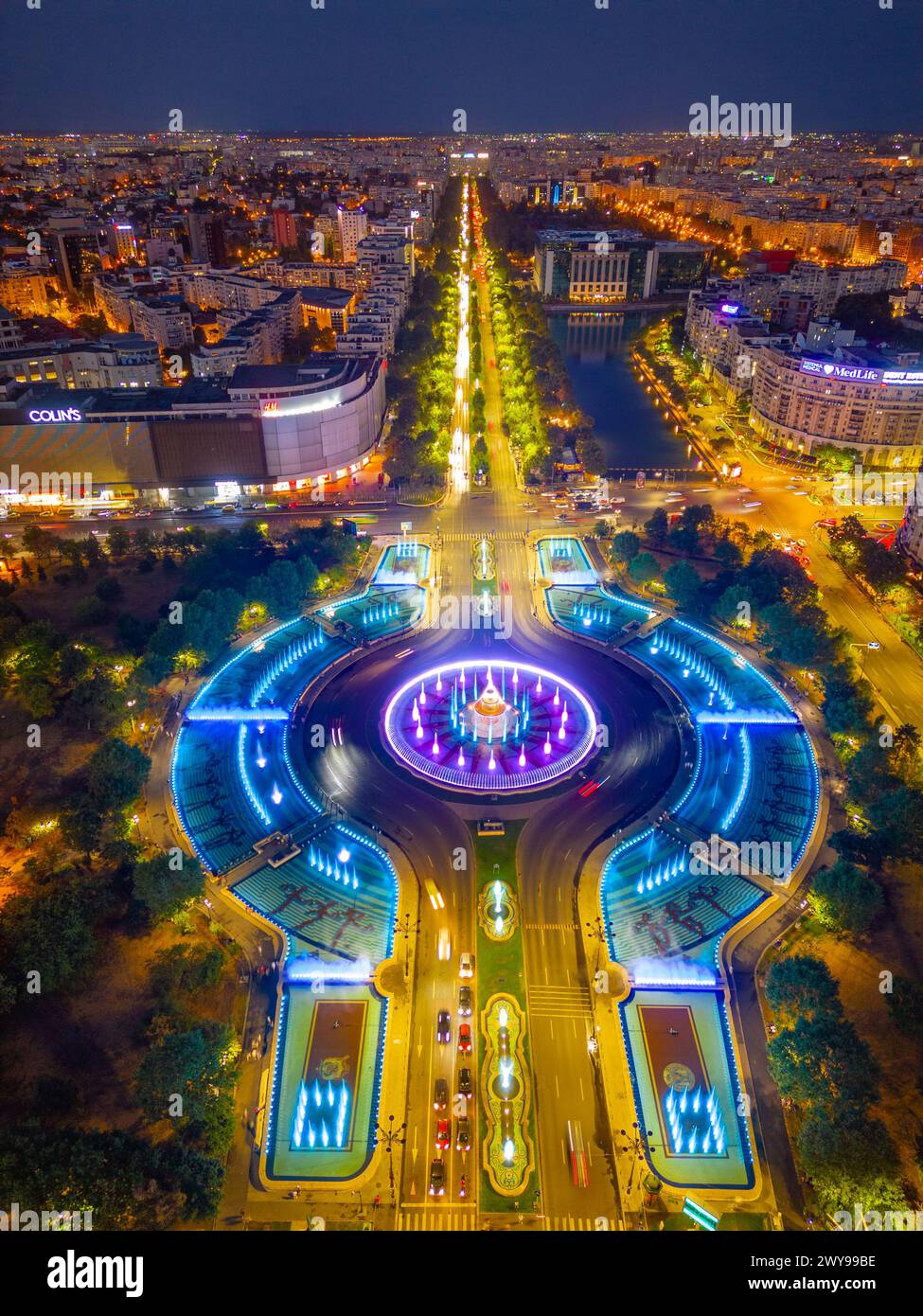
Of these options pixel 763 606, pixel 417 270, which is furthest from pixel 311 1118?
pixel 417 270

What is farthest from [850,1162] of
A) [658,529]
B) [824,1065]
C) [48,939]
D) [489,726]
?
[658,529]

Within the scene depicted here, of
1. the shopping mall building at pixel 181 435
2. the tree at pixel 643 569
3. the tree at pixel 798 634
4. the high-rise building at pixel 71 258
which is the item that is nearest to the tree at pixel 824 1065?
the tree at pixel 798 634

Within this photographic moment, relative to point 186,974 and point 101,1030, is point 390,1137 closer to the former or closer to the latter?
point 186,974

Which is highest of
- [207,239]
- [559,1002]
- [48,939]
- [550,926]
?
[207,239]

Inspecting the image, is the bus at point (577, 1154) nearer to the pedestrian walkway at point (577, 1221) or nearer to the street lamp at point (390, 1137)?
the pedestrian walkway at point (577, 1221)

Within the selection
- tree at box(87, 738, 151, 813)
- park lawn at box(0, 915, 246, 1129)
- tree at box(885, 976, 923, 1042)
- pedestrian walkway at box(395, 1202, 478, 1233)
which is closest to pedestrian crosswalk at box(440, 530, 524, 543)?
tree at box(87, 738, 151, 813)

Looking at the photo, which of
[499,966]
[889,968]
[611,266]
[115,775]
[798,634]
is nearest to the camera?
[889,968]
